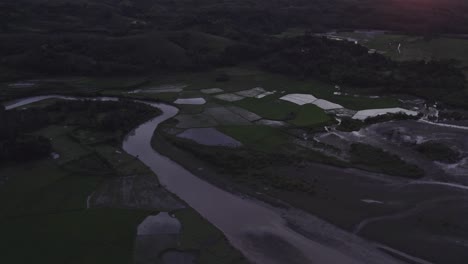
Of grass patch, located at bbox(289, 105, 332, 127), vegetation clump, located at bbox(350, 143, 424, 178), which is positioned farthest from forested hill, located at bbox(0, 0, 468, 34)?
vegetation clump, located at bbox(350, 143, 424, 178)

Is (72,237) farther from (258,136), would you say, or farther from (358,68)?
(358,68)

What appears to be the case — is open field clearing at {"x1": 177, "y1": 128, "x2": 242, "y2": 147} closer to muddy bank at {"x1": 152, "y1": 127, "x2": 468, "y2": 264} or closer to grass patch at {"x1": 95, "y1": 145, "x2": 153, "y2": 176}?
muddy bank at {"x1": 152, "y1": 127, "x2": 468, "y2": 264}

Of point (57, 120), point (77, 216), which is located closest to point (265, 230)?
point (77, 216)

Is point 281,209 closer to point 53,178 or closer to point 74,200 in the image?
point 74,200

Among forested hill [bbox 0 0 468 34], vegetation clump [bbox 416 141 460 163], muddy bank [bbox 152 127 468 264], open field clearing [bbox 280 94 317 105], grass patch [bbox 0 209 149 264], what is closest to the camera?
grass patch [bbox 0 209 149 264]

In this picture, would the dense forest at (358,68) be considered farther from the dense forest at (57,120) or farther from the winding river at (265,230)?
the winding river at (265,230)
